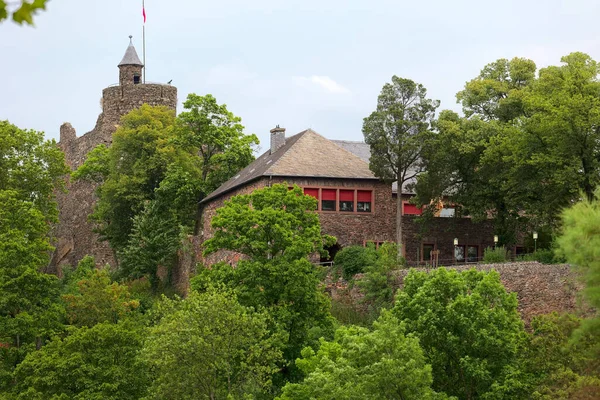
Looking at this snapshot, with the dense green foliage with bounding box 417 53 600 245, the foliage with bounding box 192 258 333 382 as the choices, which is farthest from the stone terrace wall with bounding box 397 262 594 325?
the foliage with bounding box 192 258 333 382

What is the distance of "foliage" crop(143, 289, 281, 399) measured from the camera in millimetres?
33781

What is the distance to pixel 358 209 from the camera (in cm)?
5169

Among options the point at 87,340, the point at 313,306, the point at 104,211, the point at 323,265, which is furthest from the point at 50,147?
the point at 313,306

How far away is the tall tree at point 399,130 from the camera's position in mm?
49656

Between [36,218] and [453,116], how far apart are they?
17.1 metres

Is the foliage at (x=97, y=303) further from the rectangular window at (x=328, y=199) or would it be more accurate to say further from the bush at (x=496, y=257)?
the bush at (x=496, y=257)


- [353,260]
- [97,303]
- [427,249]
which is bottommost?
[97,303]

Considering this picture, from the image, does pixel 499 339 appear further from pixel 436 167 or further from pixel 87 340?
pixel 436 167

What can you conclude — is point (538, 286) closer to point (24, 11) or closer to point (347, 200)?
point (347, 200)

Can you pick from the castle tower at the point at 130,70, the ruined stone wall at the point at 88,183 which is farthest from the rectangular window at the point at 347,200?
the castle tower at the point at 130,70

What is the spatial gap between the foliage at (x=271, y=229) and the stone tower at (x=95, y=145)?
93.4 ft

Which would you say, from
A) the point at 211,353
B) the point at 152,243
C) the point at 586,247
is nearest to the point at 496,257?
the point at 211,353

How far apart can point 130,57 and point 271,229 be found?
35.1 metres

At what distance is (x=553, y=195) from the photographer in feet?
144
